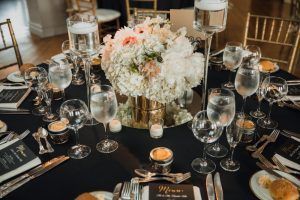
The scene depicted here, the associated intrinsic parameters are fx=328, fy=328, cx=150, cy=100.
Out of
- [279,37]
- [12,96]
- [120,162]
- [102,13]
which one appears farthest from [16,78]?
[279,37]

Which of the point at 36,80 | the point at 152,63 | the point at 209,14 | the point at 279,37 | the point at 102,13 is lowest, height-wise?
the point at 279,37

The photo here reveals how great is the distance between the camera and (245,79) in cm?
139

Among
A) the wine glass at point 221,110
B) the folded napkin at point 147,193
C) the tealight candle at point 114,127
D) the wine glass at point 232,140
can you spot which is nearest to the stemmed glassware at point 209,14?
the wine glass at point 221,110

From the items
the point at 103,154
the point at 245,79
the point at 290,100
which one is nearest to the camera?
the point at 103,154

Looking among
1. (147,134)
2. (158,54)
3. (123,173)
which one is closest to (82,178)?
(123,173)

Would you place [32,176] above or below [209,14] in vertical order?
below

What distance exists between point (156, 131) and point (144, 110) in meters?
0.23

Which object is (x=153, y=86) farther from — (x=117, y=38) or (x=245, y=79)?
(x=245, y=79)

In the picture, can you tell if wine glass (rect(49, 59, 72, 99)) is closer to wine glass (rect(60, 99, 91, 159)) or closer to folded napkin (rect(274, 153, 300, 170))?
wine glass (rect(60, 99, 91, 159))

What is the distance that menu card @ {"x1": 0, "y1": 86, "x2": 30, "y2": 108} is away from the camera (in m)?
1.61

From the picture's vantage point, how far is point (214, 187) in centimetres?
112

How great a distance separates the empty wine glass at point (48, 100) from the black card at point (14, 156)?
207 millimetres

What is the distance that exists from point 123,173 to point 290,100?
3.05 feet

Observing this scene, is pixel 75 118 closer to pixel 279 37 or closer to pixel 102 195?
pixel 102 195
